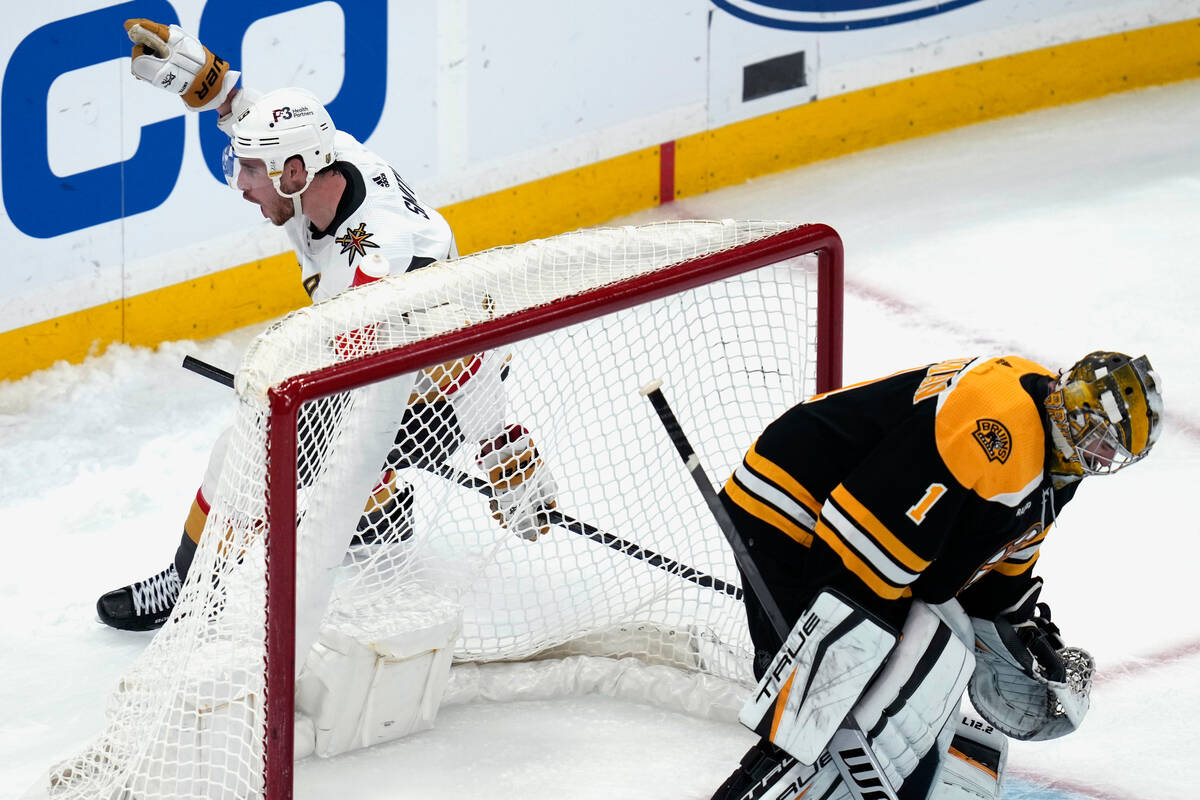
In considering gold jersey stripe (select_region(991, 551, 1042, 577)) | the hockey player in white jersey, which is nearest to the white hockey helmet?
the hockey player in white jersey

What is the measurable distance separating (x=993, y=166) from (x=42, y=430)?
3.00 meters

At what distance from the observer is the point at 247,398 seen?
235 cm

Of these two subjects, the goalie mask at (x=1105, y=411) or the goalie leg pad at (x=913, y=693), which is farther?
the goalie leg pad at (x=913, y=693)

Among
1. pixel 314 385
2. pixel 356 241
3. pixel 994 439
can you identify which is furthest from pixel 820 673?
pixel 356 241

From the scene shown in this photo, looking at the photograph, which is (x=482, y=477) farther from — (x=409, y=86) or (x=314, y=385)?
(x=409, y=86)

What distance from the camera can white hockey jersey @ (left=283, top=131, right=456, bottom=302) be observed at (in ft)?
10.3

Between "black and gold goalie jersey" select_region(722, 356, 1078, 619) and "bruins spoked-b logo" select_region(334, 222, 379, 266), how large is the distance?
0.94 metres

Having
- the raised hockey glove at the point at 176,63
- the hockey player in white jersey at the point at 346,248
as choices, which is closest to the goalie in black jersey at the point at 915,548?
the hockey player in white jersey at the point at 346,248

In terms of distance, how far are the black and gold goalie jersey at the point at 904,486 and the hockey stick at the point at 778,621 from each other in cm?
2

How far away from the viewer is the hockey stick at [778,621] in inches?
93.5

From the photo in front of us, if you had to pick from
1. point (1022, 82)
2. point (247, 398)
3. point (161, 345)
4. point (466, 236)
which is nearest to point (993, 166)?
point (1022, 82)

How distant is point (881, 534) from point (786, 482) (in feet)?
0.72

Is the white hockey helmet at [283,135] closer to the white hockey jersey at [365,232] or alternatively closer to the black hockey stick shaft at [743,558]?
the white hockey jersey at [365,232]

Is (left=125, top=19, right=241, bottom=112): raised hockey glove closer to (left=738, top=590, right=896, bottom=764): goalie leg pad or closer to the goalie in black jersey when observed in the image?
the goalie in black jersey
